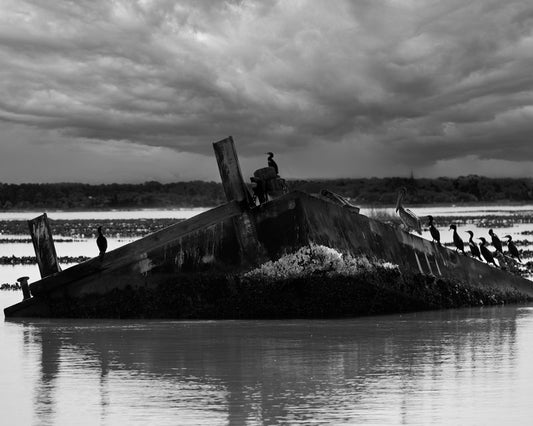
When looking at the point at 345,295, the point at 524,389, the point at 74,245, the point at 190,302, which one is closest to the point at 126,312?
the point at 190,302

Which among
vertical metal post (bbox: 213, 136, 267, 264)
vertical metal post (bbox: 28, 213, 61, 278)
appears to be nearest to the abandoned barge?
vertical metal post (bbox: 213, 136, 267, 264)

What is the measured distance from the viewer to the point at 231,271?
11.7 m

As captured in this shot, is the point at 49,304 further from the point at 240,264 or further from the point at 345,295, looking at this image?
the point at 345,295

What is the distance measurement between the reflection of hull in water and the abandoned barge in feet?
0.04

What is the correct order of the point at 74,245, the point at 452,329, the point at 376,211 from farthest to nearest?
the point at 74,245 → the point at 376,211 → the point at 452,329

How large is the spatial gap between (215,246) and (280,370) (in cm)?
345

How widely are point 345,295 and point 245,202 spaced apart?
1.83m

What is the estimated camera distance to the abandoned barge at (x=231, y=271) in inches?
461

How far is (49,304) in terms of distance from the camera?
1231 cm

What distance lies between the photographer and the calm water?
22.7ft

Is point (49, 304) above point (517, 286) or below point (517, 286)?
above

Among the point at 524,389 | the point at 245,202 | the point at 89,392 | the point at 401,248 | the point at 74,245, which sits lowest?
the point at 524,389

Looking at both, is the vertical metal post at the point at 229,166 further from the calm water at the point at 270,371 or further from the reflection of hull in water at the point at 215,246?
the calm water at the point at 270,371

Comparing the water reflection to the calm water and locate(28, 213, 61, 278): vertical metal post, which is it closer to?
the calm water
